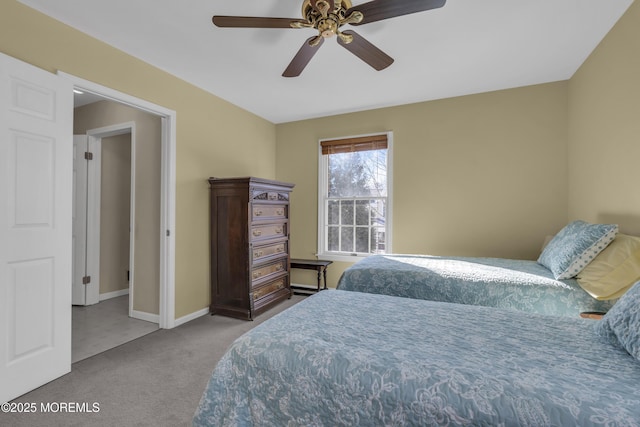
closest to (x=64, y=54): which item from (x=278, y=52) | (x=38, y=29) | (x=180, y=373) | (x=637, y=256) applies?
(x=38, y=29)

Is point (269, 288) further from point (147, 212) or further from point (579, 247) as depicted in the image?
point (579, 247)

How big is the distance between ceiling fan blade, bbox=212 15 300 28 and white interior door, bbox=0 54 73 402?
1342mm

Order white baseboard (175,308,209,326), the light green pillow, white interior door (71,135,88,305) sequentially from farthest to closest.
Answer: white interior door (71,135,88,305)
white baseboard (175,308,209,326)
the light green pillow

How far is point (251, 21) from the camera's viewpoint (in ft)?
5.65

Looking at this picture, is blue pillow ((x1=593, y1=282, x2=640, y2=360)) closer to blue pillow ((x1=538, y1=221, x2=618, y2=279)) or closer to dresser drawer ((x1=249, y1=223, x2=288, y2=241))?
blue pillow ((x1=538, y1=221, x2=618, y2=279))

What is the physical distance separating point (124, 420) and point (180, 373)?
0.49m

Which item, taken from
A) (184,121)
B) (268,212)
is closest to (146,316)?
(268,212)

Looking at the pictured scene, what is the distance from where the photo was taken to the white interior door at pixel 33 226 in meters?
1.82

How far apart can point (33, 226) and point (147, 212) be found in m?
1.30

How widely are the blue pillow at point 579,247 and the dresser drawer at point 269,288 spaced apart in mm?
2751

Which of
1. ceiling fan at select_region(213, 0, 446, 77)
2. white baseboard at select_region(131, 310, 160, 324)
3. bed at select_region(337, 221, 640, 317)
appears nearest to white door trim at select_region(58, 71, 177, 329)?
white baseboard at select_region(131, 310, 160, 324)

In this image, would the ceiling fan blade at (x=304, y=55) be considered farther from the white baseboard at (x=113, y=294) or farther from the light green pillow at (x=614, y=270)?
the white baseboard at (x=113, y=294)

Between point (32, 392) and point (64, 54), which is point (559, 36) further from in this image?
point (32, 392)

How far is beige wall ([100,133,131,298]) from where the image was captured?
4023 millimetres
